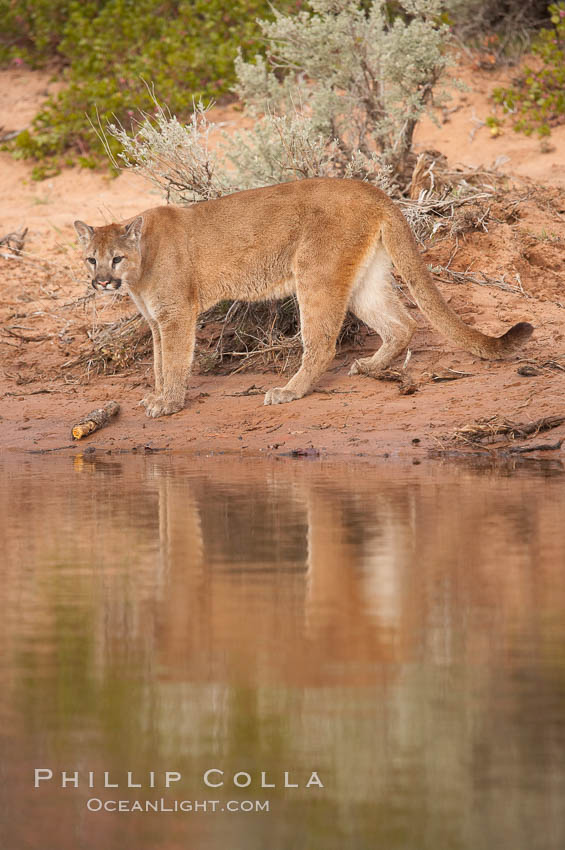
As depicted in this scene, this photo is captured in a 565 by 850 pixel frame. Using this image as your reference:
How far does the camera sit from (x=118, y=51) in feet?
49.8

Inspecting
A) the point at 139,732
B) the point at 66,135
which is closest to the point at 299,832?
the point at 139,732

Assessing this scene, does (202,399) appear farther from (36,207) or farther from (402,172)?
(36,207)

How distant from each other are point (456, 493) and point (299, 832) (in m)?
3.56

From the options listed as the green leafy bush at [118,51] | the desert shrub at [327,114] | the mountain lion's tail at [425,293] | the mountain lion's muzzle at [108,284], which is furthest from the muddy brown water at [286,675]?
the green leafy bush at [118,51]

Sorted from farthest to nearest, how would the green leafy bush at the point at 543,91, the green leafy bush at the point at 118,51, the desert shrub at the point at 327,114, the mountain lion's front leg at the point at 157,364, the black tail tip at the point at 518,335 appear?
1. the green leafy bush at the point at 118,51
2. the green leafy bush at the point at 543,91
3. the desert shrub at the point at 327,114
4. the mountain lion's front leg at the point at 157,364
5. the black tail tip at the point at 518,335

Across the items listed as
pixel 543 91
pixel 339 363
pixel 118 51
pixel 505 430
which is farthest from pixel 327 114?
pixel 118 51

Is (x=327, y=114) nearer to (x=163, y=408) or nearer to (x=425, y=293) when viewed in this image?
(x=425, y=293)

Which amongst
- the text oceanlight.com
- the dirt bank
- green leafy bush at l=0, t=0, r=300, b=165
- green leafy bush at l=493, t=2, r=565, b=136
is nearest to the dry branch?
the dirt bank

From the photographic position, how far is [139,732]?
303 centimetres

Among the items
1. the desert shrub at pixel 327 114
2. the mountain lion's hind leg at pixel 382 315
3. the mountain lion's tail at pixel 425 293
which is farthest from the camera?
the desert shrub at pixel 327 114

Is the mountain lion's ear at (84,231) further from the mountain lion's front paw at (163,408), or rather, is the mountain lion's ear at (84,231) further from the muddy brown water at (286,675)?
the muddy brown water at (286,675)

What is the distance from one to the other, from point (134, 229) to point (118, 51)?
8010 mm

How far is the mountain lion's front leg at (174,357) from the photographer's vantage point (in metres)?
Answer: 8.23

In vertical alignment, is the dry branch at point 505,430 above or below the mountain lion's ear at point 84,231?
below
